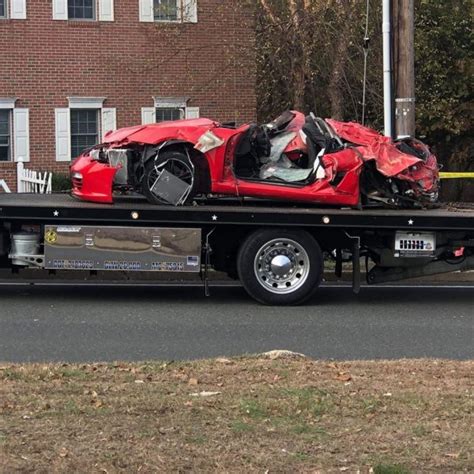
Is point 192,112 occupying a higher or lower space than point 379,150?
higher

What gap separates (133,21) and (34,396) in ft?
55.3

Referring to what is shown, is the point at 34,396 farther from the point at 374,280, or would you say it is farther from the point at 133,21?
the point at 133,21

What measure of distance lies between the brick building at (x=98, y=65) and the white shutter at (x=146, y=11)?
25mm

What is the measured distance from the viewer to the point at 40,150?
2064 centimetres

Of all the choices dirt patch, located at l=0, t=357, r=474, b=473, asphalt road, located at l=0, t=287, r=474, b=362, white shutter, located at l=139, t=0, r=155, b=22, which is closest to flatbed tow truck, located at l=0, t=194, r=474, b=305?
asphalt road, located at l=0, t=287, r=474, b=362

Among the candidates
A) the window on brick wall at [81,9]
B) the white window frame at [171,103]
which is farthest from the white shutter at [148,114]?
the window on brick wall at [81,9]

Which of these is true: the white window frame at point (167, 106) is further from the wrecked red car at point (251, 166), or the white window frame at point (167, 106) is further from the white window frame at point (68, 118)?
the wrecked red car at point (251, 166)

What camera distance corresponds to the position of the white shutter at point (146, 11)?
20.7 metres

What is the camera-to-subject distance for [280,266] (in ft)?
32.8

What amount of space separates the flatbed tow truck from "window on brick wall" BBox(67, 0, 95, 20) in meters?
11.5

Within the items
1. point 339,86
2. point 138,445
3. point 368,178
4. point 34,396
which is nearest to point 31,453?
point 138,445

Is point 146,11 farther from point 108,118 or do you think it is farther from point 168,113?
point 108,118

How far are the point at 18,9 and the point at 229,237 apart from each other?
12.4 meters

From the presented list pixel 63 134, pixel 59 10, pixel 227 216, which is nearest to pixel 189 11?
pixel 59 10
